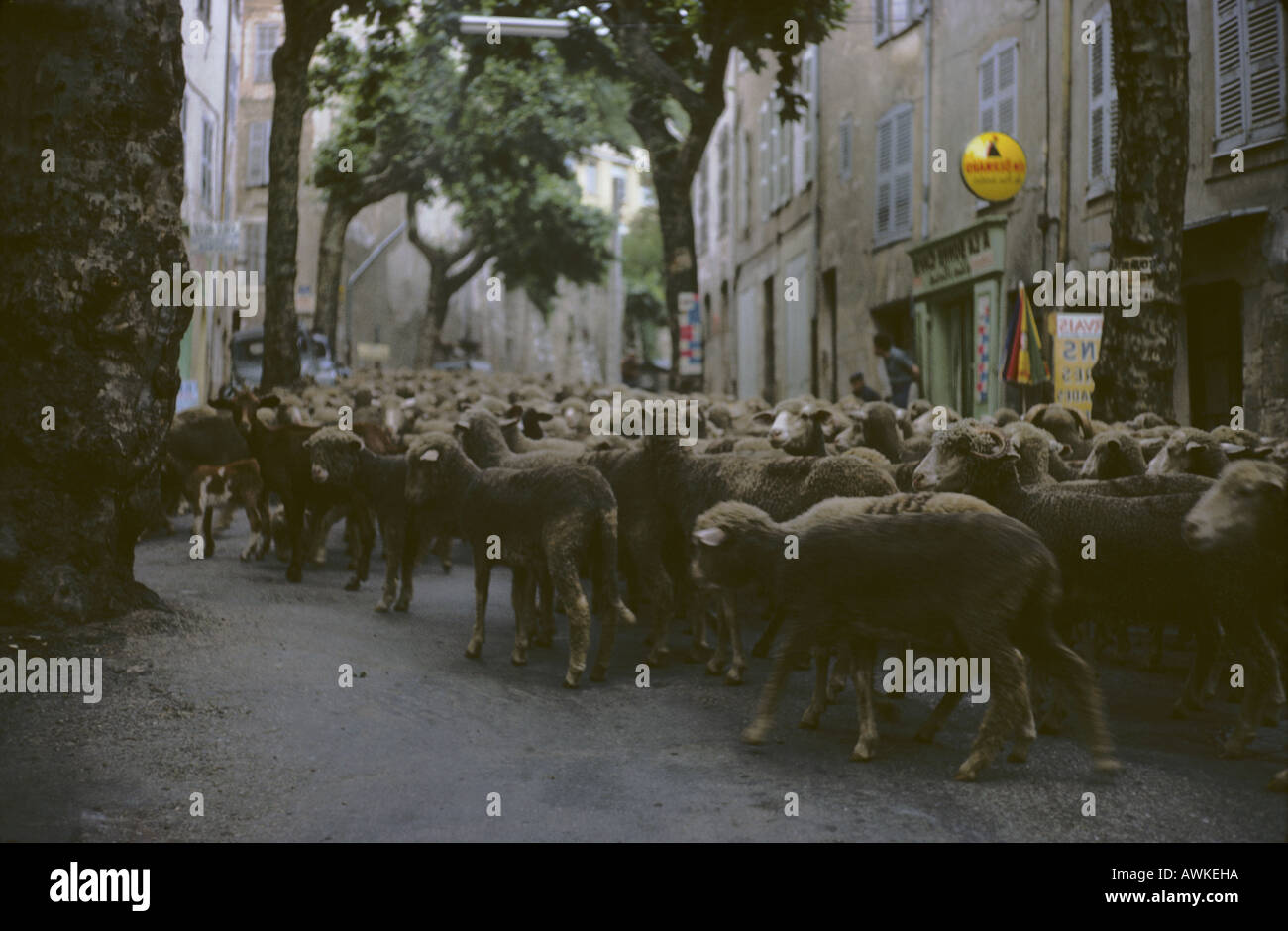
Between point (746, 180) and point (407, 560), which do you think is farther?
point (746, 180)

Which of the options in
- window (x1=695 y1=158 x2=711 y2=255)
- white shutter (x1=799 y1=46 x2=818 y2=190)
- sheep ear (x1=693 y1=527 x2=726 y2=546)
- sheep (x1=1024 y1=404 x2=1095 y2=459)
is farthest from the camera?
window (x1=695 y1=158 x2=711 y2=255)

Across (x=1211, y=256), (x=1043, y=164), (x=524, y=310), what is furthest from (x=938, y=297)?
(x=524, y=310)

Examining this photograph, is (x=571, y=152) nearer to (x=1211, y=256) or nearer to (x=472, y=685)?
(x=1211, y=256)

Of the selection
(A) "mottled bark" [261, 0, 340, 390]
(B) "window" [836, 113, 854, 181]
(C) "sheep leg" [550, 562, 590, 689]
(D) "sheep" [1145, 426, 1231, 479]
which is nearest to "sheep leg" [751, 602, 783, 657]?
(C) "sheep leg" [550, 562, 590, 689]

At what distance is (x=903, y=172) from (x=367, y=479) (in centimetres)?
1683

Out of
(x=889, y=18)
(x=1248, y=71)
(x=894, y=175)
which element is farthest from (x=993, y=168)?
(x=889, y=18)

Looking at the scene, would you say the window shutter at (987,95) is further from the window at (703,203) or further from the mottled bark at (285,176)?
the window at (703,203)

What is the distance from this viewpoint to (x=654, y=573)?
9125 millimetres

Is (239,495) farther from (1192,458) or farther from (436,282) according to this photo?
(436,282)

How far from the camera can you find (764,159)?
3759 cm

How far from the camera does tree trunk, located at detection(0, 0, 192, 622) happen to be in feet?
26.3

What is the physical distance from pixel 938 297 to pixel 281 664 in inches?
713

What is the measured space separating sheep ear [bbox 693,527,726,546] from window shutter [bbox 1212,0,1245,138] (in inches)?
449

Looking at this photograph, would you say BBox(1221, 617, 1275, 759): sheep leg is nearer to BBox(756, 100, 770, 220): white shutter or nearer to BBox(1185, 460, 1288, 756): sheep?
BBox(1185, 460, 1288, 756): sheep
